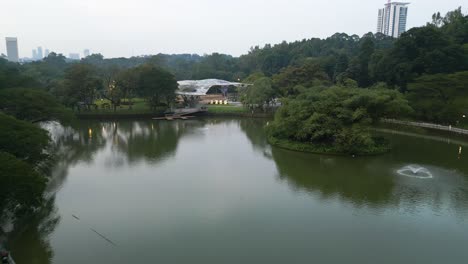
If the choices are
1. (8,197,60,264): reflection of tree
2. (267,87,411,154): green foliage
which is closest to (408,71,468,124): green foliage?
(267,87,411,154): green foliage

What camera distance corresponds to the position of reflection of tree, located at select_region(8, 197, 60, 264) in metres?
9.89

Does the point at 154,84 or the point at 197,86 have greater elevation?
the point at 154,84

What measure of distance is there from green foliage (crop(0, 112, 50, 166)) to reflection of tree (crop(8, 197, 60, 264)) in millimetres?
2026

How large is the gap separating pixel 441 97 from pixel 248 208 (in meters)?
23.6

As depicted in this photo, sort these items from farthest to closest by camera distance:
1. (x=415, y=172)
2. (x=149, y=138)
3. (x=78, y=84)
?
(x=78, y=84) < (x=149, y=138) < (x=415, y=172)

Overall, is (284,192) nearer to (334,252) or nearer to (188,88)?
(334,252)

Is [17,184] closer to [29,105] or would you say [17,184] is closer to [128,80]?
[29,105]

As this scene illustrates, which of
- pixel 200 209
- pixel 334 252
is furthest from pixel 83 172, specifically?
pixel 334 252

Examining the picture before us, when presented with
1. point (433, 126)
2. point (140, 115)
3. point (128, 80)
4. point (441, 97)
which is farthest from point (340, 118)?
point (128, 80)

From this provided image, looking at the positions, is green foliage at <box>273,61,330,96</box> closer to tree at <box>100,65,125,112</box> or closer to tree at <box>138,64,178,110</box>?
tree at <box>138,64,178,110</box>

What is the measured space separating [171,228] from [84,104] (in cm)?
2945

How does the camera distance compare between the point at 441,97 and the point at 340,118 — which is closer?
the point at 340,118

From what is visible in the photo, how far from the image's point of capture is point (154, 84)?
3725 cm

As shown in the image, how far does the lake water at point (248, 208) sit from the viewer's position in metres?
10.3
